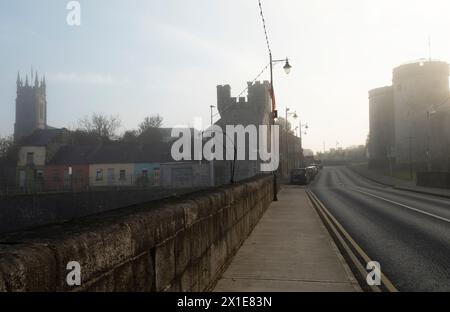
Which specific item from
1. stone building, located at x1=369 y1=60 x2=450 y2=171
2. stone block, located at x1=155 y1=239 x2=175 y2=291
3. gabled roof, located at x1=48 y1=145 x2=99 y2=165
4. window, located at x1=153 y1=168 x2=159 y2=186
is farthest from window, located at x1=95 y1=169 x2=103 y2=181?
stone block, located at x1=155 y1=239 x2=175 y2=291

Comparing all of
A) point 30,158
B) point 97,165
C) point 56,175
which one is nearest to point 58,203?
point 97,165

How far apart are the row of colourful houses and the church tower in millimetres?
84284

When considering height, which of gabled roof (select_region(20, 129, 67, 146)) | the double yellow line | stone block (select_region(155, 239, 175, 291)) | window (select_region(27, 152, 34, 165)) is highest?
gabled roof (select_region(20, 129, 67, 146))

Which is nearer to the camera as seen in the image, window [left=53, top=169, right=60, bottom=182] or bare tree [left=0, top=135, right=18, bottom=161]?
window [left=53, top=169, right=60, bottom=182]

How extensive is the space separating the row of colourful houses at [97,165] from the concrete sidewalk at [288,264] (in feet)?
164

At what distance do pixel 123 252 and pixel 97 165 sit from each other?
6646 centimetres

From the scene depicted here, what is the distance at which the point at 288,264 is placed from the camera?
8586 millimetres

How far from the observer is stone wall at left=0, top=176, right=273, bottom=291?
2.52m

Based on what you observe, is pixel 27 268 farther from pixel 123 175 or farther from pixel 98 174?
pixel 98 174

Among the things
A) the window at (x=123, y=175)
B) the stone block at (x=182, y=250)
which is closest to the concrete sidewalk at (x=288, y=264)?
the stone block at (x=182, y=250)

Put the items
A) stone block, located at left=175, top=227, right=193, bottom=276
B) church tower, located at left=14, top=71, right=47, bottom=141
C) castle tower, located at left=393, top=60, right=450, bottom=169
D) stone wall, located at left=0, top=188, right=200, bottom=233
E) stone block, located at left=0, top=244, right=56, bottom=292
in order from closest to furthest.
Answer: stone block, located at left=0, top=244, right=56, bottom=292 < stone block, located at left=175, top=227, right=193, bottom=276 < stone wall, located at left=0, top=188, right=200, bottom=233 < castle tower, located at left=393, top=60, right=450, bottom=169 < church tower, located at left=14, top=71, right=47, bottom=141

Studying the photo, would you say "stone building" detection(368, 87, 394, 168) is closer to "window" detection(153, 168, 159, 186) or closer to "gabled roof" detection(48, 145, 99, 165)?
"window" detection(153, 168, 159, 186)

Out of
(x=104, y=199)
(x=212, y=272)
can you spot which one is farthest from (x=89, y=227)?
(x=104, y=199)
